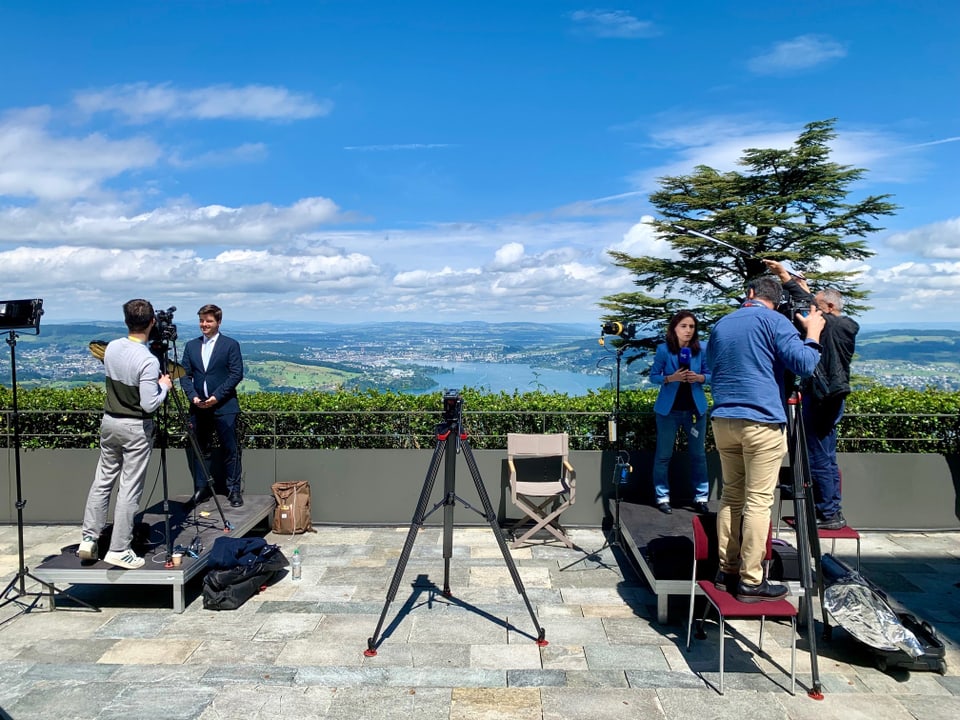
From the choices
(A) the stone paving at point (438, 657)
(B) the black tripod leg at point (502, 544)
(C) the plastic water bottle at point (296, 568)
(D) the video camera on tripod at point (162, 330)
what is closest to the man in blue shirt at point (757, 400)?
(A) the stone paving at point (438, 657)

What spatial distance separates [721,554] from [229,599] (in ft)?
11.0

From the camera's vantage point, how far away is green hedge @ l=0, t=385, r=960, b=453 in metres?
7.27

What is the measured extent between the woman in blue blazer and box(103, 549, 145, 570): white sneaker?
444 centimetres

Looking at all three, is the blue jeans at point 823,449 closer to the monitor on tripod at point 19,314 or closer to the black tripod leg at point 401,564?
the black tripod leg at point 401,564

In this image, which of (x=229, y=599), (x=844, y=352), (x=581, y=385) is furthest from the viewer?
(x=581, y=385)

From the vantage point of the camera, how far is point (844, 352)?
5.60 m

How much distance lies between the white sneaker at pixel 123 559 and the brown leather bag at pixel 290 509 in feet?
6.49

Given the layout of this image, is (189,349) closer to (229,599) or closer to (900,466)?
(229,599)

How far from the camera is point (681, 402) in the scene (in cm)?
664

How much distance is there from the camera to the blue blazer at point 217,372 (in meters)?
6.62

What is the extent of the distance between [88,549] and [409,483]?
3.10 m

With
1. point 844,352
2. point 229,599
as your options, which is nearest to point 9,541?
point 229,599

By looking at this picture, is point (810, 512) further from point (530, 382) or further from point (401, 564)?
point (530, 382)

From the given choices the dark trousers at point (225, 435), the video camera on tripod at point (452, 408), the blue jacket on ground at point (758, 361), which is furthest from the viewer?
the dark trousers at point (225, 435)
